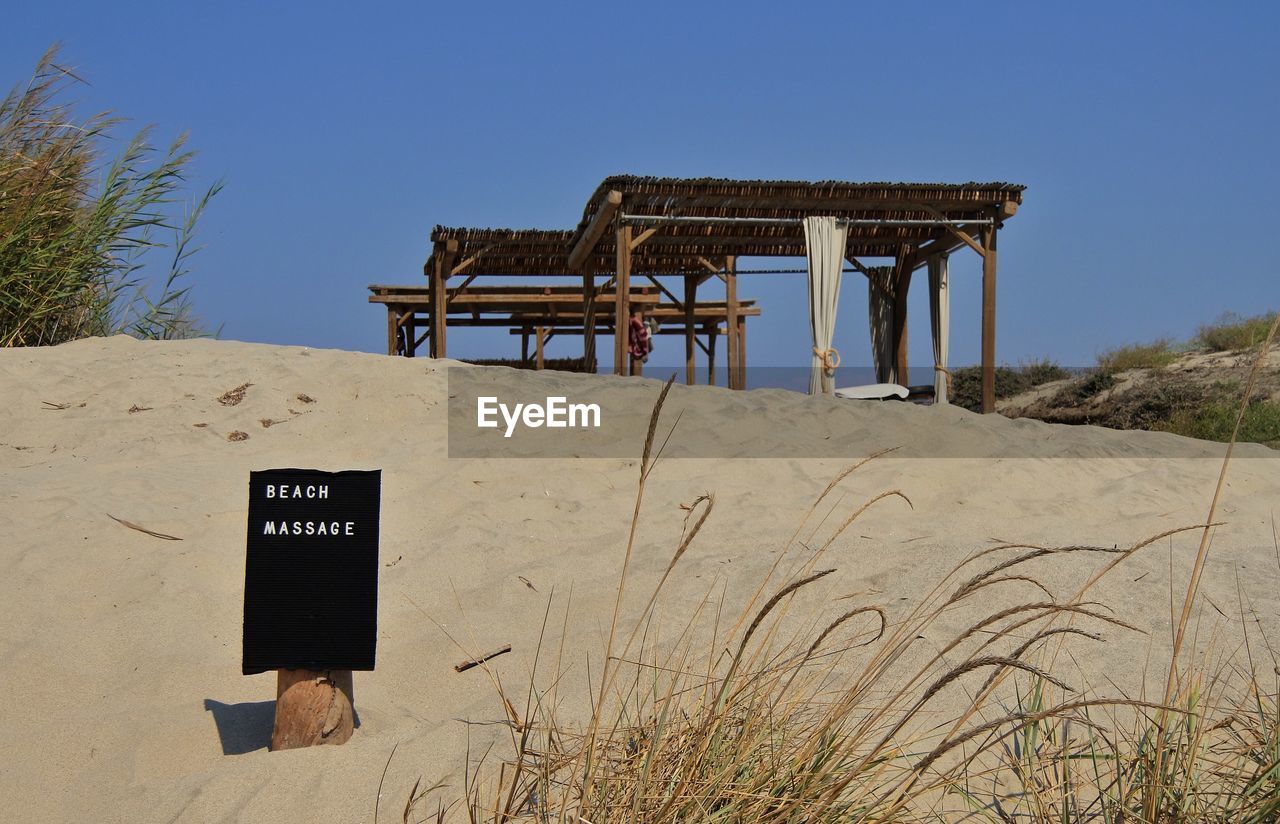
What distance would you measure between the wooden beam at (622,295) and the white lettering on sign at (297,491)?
6905 millimetres

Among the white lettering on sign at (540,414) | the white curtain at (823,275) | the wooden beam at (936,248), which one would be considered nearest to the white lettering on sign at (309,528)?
the white lettering on sign at (540,414)

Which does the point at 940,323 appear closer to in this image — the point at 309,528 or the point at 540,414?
the point at 540,414

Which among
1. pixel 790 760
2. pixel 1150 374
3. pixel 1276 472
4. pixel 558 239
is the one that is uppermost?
pixel 558 239

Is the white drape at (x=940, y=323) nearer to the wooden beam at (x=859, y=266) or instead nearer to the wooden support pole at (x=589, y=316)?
the wooden beam at (x=859, y=266)

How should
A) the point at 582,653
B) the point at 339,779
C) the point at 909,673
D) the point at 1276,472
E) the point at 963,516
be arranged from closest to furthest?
the point at 339,779 < the point at 909,673 < the point at 582,653 < the point at 963,516 < the point at 1276,472

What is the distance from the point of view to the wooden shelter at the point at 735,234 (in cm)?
940

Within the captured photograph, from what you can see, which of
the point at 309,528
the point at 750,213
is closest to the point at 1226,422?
the point at 750,213

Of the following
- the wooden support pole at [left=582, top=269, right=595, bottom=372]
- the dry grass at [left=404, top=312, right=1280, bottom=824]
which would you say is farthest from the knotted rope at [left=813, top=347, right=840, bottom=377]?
the dry grass at [left=404, top=312, right=1280, bottom=824]

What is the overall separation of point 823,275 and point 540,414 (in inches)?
171

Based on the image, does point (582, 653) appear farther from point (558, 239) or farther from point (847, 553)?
point (558, 239)

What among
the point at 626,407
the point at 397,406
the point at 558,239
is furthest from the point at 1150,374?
Answer: the point at 397,406

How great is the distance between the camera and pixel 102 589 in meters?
3.54

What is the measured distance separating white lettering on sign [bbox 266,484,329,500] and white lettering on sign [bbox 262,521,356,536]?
64 mm

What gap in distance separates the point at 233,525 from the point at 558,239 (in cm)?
848
